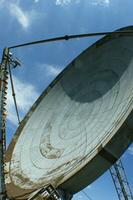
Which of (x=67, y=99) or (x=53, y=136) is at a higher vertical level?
(x=67, y=99)

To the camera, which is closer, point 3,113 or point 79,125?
point 3,113

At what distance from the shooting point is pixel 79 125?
89.9ft

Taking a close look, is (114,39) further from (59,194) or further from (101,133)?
(59,194)

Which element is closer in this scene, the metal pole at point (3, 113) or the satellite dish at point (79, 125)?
the satellite dish at point (79, 125)

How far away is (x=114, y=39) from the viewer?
93.1 feet

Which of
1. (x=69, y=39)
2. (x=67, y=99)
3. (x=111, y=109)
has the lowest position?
(x=111, y=109)

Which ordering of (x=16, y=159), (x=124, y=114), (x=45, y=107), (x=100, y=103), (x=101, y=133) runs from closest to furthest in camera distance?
(x=124, y=114) → (x=101, y=133) → (x=100, y=103) → (x=16, y=159) → (x=45, y=107)

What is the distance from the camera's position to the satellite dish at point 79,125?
22.0m

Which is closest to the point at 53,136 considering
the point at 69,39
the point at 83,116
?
the point at 83,116

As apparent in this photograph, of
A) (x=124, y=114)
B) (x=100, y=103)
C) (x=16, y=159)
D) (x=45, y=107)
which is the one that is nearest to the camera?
(x=124, y=114)

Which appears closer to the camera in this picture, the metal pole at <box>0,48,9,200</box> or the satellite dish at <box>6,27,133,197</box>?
the satellite dish at <box>6,27,133,197</box>

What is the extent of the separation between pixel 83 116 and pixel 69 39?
5.44 meters

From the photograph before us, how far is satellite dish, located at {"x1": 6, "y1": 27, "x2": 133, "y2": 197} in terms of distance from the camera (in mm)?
21953

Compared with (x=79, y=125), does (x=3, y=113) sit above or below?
above
